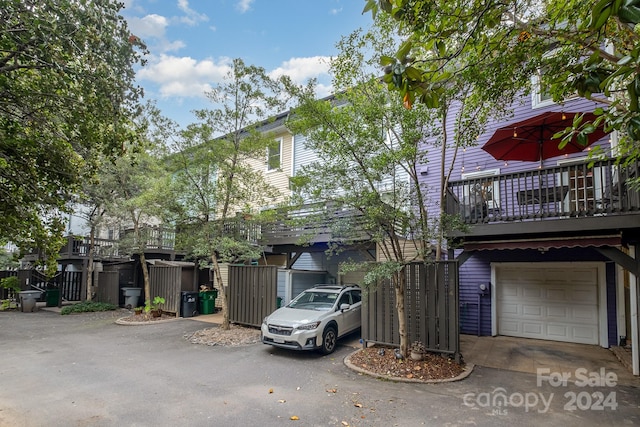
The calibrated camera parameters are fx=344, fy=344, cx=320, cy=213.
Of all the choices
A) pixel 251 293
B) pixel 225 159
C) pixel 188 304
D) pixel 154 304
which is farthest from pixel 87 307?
pixel 225 159

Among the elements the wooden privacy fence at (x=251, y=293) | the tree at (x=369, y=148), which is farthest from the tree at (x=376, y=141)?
the wooden privacy fence at (x=251, y=293)

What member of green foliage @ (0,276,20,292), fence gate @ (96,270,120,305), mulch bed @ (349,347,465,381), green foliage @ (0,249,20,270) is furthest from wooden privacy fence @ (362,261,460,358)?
green foliage @ (0,276,20,292)

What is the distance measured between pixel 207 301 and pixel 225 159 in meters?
6.48

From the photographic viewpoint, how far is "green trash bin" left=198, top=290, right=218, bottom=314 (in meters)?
13.7

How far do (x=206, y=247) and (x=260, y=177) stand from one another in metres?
2.64

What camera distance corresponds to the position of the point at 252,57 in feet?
32.7

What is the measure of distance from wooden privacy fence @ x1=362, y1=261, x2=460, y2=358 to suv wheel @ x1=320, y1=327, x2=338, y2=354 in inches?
30.5

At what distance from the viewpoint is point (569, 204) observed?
22.3ft

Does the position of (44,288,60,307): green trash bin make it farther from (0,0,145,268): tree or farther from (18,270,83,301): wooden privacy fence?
(0,0,145,268): tree

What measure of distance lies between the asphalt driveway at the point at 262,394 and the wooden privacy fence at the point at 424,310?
87cm

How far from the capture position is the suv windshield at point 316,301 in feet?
28.8

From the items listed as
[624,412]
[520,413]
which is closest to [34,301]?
[520,413]

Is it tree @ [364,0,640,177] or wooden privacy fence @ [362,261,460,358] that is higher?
tree @ [364,0,640,177]

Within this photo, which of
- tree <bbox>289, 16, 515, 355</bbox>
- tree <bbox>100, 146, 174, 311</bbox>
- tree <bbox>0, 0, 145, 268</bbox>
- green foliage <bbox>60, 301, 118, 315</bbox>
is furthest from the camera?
green foliage <bbox>60, 301, 118, 315</bbox>
